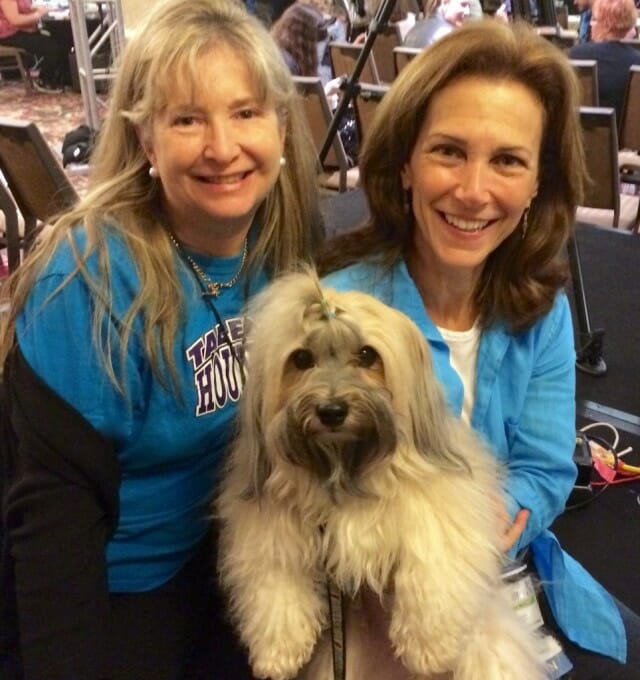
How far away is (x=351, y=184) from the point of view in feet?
16.3

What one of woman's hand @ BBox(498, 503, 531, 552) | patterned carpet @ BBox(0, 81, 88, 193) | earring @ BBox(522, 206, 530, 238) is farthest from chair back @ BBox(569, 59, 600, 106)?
Answer: patterned carpet @ BBox(0, 81, 88, 193)

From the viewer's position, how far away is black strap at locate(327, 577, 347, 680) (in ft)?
4.35

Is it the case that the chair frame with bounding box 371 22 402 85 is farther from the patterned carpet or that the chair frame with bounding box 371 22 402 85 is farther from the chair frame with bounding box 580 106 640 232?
the chair frame with bounding box 580 106 640 232

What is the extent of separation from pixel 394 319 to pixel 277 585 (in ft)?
1.58

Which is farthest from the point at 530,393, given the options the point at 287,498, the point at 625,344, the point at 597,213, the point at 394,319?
the point at 597,213

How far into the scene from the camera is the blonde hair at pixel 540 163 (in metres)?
1.39

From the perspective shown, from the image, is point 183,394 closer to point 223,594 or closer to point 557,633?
point 223,594

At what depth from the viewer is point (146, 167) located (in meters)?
1.43

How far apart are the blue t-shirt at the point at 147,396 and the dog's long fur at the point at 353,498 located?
0.12 m

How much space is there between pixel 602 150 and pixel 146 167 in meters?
2.70

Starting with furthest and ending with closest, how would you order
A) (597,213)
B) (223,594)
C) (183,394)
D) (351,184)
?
(351,184) → (597,213) → (223,594) → (183,394)

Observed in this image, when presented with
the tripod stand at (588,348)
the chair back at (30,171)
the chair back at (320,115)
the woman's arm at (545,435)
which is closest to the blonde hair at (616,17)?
the chair back at (320,115)

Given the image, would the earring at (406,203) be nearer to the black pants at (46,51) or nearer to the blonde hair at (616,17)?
the blonde hair at (616,17)

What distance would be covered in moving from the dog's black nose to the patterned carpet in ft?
22.1
